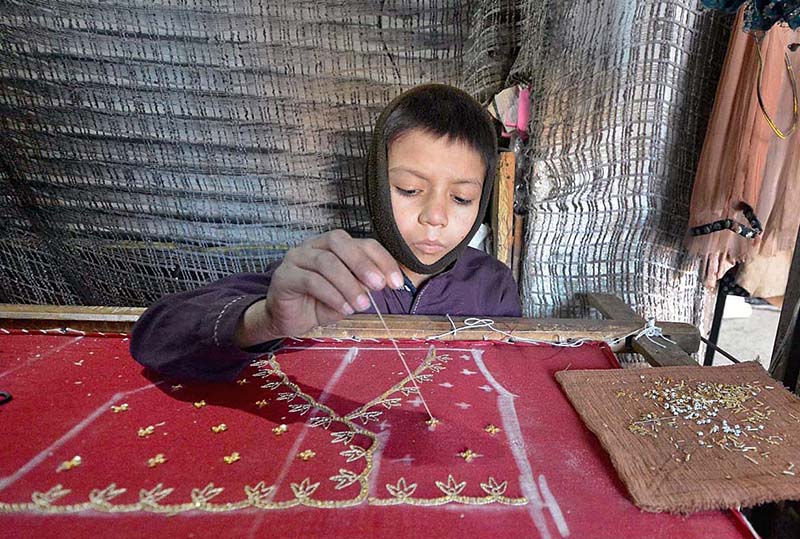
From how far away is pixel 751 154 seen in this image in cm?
98

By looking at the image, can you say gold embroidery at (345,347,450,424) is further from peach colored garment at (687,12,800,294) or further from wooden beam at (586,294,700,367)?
peach colored garment at (687,12,800,294)

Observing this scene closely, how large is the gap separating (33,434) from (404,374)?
Result: 55 cm

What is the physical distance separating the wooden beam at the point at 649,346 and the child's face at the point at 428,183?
47 centimetres

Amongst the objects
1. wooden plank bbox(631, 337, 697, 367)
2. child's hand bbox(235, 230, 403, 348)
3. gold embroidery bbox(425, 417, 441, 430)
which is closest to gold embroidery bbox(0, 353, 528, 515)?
gold embroidery bbox(425, 417, 441, 430)

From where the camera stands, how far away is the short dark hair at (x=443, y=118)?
927mm

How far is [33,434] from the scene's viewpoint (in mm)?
618

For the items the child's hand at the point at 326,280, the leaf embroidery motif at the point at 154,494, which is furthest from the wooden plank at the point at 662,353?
the leaf embroidery motif at the point at 154,494

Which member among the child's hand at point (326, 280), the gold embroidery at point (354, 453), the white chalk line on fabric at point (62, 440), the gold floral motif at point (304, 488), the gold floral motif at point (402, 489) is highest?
the child's hand at point (326, 280)

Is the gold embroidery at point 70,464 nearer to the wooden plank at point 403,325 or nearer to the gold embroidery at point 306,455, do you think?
the gold embroidery at point 306,455

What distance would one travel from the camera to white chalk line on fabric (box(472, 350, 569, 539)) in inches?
18.7

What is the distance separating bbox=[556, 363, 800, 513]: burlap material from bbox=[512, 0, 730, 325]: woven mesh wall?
1.68ft

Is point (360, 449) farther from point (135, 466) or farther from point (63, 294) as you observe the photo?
point (63, 294)

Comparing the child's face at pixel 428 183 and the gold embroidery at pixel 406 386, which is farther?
the child's face at pixel 428 183

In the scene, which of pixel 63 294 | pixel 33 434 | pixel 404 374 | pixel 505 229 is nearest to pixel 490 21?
pixel 505 229
